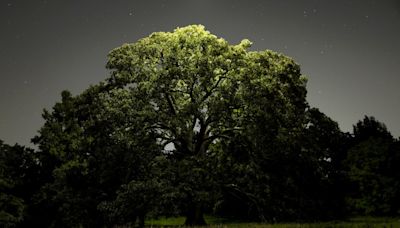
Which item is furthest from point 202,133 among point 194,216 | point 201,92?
point 194,216

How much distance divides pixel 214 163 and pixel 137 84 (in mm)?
8103

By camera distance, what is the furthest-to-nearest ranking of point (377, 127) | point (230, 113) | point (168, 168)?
point (377, 127) < point (230, 113) < point (168, 168)

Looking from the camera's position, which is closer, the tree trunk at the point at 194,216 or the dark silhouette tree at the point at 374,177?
the tree trunk at the point at 194,216

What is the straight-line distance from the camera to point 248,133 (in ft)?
97.0

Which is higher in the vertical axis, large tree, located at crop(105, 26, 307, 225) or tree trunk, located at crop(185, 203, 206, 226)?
large tree, located at crop(105, 26, 307, 225)

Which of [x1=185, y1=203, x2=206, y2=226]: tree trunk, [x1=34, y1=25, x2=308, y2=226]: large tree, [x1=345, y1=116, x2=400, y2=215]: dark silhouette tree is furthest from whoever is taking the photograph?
[x1=345, y1=116, x2=400, y2=215]: dark silhouette tree

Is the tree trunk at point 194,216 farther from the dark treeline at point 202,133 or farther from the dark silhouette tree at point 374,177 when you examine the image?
the dark silhouette tree at point 374,177

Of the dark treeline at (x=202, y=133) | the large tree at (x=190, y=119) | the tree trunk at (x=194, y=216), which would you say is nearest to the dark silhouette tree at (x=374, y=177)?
the dark treeline at (x=202, y=133)

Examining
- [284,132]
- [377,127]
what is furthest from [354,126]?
[284,132]

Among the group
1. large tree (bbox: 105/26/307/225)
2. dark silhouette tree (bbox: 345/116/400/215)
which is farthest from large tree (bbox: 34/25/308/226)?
dark silhouette tree (bbox: 345/116/400/215)

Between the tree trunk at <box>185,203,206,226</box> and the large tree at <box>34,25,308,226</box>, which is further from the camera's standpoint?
the tree trunk at <box>185,203,206,226</box>

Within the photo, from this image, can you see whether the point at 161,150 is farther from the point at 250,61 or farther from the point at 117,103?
the point at 250,61

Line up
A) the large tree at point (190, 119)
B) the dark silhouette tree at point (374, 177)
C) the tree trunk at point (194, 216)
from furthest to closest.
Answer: the dark silhouette tree at point (374, 177) → the tree trunk at point (194, 216) → the large tree at point (190, 119)

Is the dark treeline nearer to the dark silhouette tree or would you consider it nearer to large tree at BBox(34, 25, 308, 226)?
large tree at BBox(34, 25, 308, 226)
